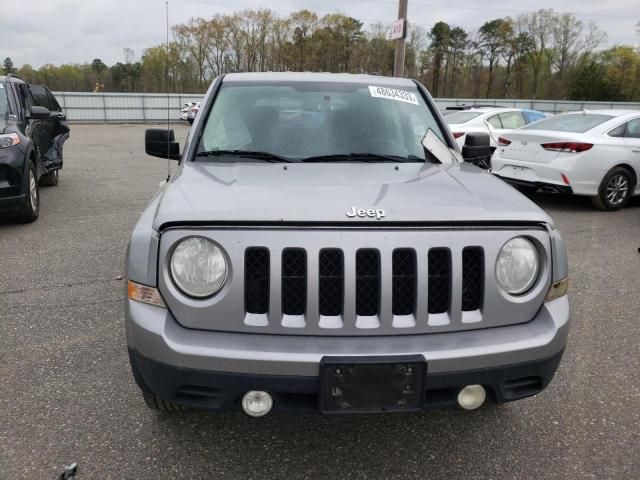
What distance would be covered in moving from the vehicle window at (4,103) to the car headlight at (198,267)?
596 cm

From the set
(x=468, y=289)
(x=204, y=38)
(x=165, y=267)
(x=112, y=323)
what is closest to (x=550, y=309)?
(x=468, y=289)

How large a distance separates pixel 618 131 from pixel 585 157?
2.69 ft

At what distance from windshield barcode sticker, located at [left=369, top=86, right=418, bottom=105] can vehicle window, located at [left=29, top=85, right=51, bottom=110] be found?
22.0ft

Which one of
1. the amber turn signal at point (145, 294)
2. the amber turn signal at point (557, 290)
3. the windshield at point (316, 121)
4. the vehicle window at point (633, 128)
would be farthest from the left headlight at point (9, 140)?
the vehicle window at point (633, 128)

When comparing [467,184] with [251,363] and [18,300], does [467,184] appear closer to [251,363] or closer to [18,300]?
[251,363]

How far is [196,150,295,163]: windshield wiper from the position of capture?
9.52ft

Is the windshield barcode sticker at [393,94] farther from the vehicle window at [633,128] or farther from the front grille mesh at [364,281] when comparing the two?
the vehicle window at [633,128]

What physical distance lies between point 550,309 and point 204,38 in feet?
21.0

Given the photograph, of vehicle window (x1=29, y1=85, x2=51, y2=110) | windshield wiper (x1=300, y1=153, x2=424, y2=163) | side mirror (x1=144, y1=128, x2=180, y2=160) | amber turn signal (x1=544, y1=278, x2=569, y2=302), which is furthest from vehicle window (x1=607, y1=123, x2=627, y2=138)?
vehicle window (x1=29, y1=85, x2=51, y2=110)

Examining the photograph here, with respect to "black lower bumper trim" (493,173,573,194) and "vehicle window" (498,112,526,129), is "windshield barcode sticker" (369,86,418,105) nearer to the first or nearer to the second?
"black lower bumper trim" (493,173,573,194)

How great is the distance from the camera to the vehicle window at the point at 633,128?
25.6ft

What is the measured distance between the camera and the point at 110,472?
87.4 inches

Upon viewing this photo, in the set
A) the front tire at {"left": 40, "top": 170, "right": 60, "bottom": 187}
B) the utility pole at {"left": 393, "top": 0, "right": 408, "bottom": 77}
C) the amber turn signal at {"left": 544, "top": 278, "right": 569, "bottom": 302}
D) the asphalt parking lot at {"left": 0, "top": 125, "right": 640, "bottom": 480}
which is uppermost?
the utility pole at {"left": 393, "top": 0, "right": 408, "bottom": 77}

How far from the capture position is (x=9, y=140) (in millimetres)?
6031
